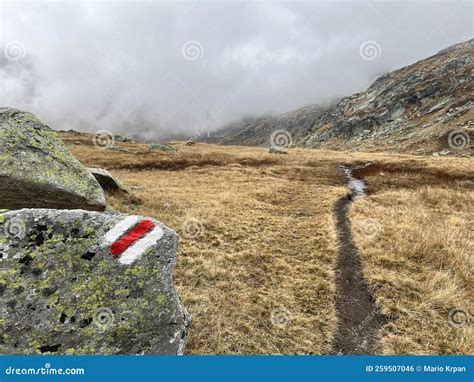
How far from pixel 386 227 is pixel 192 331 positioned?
11.3 metres

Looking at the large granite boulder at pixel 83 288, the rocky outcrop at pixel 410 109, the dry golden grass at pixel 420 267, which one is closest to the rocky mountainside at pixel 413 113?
the rocky outcrop at pixel 410 109

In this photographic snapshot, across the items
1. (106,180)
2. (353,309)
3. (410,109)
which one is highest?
(410,109)

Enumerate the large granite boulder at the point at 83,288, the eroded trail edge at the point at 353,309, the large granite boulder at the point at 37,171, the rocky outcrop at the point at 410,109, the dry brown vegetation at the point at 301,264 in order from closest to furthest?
the large granite boulder at the point at 83,288 < the eroded trail edge at the point at 353,309 < the dry brown vegetation at the point at 301,264 < the large granite boulder at the point at 37,171 < the rocky outcrop at the point at 410,109

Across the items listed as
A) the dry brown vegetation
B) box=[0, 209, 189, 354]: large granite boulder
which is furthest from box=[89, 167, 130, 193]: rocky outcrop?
box=[0, 209, 189, 354]: large granite boulder

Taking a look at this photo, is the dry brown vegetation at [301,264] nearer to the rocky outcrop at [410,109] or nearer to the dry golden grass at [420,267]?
the dry golden grass at [420,267]

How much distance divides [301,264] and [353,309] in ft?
9.98

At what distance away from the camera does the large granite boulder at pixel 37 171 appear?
984cm

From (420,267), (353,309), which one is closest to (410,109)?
(420,267)

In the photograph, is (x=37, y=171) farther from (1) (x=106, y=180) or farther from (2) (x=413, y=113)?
(2) (x=413, y=113)

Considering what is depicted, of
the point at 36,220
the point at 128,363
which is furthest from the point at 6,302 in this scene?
the point at 128,363

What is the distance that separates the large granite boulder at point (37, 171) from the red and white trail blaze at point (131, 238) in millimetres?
5410

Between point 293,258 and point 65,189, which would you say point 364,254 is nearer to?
point 293,258

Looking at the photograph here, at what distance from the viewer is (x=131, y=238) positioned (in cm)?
647

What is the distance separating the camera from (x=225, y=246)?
13.2 meters
